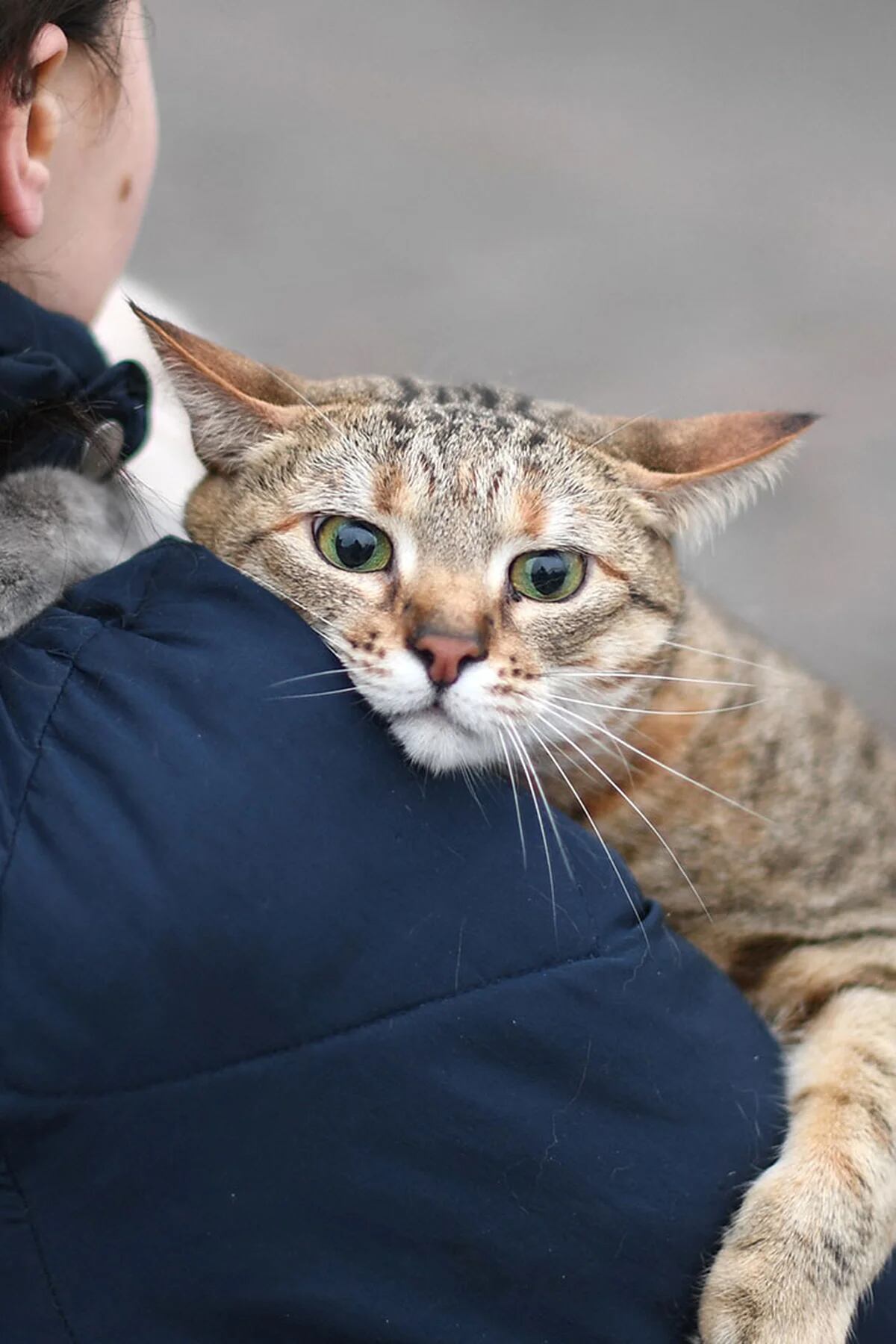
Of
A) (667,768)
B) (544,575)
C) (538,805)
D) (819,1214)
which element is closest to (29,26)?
(544,575)

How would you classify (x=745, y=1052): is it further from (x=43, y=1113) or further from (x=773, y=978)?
(x=43, y=1113)

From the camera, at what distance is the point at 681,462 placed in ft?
5.56

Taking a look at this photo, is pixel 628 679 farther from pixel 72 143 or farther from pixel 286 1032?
pixel 72 143

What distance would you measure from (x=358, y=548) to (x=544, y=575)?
22 cm

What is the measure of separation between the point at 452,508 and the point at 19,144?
0.57 metres

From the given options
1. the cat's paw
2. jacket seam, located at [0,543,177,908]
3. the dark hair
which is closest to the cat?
the cat's paw

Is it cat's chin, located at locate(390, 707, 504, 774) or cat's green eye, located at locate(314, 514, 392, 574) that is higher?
cat's green eye, located at locate(314, 514, 392, 574)

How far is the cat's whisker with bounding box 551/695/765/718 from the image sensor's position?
1562mm

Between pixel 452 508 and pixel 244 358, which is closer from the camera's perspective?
pixel 452 508

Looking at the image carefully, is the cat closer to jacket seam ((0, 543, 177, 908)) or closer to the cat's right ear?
the cat's right ear

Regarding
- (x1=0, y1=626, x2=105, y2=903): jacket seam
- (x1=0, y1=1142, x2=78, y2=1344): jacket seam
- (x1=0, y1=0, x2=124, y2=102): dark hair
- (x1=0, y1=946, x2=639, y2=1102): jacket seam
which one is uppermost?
(x1=0, y1=0, x2=124, y2=102): dark hair

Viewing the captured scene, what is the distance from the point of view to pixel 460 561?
1505mm

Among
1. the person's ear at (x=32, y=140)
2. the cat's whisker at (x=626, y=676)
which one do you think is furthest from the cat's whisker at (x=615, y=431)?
the person's ear at (x=32, y=140)

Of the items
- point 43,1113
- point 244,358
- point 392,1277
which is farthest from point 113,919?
point 244,358
